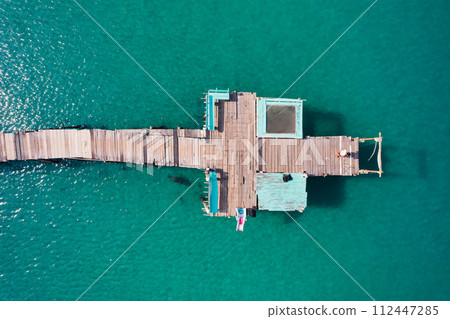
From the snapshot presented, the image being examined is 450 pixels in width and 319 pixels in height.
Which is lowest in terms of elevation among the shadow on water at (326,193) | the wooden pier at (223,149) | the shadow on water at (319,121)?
the shadow on water at (326,193)

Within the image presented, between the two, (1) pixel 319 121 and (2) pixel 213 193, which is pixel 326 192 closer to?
(1) pixel 319 121

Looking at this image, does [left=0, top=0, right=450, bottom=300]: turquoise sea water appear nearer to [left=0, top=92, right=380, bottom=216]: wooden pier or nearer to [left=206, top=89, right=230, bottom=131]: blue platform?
[left=0, top=92, right=380, bottom=216]: wooden pier

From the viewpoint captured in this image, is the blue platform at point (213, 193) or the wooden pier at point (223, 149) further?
the wooden pier at point (223, 149)

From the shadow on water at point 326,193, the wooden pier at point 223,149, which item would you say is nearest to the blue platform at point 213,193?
the wooden pier at point 223,149

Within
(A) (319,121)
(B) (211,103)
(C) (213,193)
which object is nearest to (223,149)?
(C) (213,193)

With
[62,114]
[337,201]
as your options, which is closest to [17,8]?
[62,114]

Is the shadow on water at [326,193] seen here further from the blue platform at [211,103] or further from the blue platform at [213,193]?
the blue platform at [211,103]
